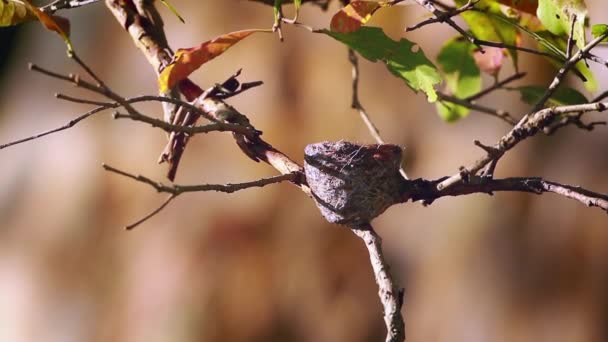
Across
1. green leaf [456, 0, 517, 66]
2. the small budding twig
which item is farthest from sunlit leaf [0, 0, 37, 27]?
green leaf [456, 0, 517, 66]

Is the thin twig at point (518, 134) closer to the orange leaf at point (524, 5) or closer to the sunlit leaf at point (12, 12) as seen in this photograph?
the orange leaf at point (524, 5)

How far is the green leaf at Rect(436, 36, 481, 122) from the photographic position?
0.65m

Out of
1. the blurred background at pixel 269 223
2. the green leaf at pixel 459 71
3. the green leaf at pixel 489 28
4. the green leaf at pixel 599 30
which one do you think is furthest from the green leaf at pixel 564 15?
the blurred background at pixel 269 223

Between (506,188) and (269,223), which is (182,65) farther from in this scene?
(269,223)

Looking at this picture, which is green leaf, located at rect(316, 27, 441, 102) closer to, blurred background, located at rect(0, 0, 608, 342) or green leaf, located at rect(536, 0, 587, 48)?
green leaf, located at rect(536, 0, 587, 48)

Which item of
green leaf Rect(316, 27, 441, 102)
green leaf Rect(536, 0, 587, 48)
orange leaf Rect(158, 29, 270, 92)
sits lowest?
orange leaf Rect(158, 29, 270, 92)

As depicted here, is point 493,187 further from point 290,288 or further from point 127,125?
point 127,125

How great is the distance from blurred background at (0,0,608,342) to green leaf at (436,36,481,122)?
0.63m

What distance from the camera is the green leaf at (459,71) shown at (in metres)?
0.65

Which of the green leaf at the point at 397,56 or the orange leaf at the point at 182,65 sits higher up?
the green leaf at the point at 397,56

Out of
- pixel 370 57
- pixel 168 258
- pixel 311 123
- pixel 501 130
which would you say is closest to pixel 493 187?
pixel 370 57

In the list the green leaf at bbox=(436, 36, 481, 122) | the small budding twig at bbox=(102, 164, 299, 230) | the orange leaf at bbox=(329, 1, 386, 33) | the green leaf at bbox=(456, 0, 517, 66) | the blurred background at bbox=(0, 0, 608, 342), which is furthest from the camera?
the blurred background at bbox=(0, 0, 608, 342)

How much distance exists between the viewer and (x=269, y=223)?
151 centimetres

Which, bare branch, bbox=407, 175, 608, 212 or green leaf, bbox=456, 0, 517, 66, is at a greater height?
green leaf, bbox=456, 0, 517, 66
